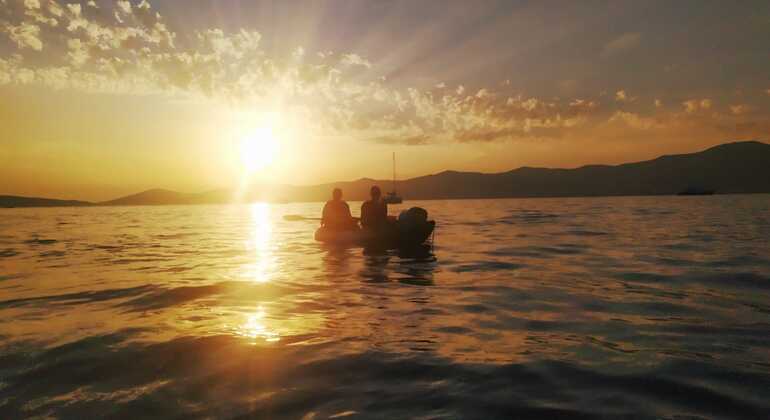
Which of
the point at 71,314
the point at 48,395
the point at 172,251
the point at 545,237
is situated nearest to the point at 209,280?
the point at 71,314

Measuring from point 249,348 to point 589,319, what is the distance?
235 inches

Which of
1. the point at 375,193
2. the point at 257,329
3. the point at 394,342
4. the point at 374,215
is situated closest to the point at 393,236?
the point at 374,215

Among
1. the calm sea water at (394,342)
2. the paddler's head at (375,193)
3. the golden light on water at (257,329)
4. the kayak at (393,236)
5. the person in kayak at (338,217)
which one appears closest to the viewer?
the calm sea water at (394,342)

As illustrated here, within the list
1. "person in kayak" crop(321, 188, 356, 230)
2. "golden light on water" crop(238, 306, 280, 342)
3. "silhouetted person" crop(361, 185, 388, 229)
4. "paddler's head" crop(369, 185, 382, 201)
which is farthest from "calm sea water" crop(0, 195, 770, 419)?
"person in kayak" crop(321, 188, 356, 230)

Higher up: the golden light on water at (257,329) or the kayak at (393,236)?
the kayak at (393,236)

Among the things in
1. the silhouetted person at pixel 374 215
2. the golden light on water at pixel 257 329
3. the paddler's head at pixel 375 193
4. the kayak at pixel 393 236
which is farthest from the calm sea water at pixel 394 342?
the silhouetted person at pixel 374 215

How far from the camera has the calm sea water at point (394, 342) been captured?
467 cm

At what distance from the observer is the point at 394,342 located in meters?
6.77

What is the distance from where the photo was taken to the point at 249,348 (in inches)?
261

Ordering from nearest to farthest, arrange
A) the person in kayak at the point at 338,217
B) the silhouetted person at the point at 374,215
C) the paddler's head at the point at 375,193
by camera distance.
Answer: the paddler's head at the point at 375,193 → the silhouetted person at the point at 374,215 → the person in kayak at the point at 338,217

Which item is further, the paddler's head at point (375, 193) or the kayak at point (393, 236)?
the kayak at point (393, 236)

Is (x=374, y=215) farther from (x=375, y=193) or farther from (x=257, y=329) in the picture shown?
(x=257, y=329)

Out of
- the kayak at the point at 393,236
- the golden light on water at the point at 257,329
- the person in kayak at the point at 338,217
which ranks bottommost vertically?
the golden light on water at the point at 257,329

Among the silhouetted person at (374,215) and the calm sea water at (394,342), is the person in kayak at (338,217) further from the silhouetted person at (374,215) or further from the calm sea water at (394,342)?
the calm sea water at (394,342)
